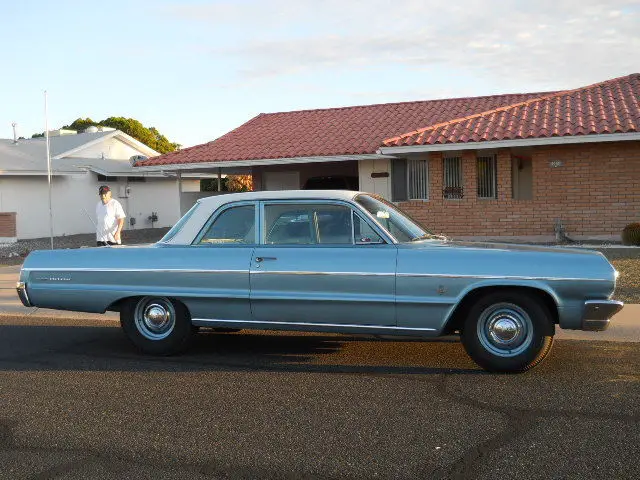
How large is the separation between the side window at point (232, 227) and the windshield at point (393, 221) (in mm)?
1084

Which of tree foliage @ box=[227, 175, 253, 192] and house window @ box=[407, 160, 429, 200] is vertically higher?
tree foliage @ box=[227, 175, 253, 192]

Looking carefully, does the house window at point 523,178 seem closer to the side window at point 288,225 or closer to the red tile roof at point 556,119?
the red tile roof at point 556,119

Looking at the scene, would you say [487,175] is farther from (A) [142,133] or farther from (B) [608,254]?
(A) [142,133]

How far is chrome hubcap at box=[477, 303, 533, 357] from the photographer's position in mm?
6840

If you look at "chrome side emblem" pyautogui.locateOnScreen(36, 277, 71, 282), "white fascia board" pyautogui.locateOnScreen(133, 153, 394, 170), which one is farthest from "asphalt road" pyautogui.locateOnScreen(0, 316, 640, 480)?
"white fascia board" pyautogui.locateOnScreen(133, 153, 394, 170)

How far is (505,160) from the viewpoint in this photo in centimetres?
1825

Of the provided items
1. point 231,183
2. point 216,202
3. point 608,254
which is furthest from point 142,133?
Answer: point 216,202

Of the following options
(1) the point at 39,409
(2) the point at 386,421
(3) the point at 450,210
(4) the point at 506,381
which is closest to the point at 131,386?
(1) the point at 39,409

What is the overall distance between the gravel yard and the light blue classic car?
453 centimetres

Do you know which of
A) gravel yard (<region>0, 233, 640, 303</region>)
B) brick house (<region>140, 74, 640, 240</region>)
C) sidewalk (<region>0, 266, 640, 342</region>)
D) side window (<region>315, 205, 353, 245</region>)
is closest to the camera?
side window (<region>315, 205, 353, 245</region>)

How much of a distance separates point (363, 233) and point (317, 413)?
2.04m

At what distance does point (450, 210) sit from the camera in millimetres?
18781

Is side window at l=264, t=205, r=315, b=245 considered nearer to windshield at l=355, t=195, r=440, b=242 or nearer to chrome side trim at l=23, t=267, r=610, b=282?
chrome side trim at l=23, t=267, r=610, b=282

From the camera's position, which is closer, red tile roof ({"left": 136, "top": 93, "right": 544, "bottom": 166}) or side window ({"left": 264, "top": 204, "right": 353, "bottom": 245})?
side window ({"left": 264, "top": 204, "right": 353, "bottom": 245})
